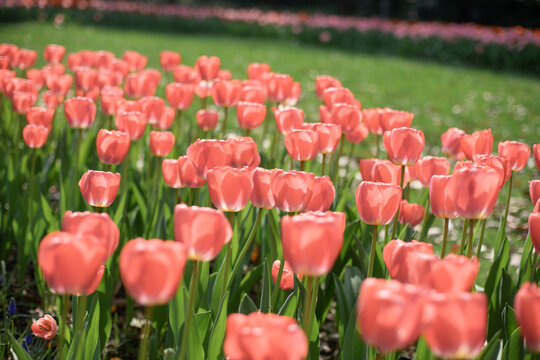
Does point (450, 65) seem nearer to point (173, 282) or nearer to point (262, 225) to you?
point (262, 225)

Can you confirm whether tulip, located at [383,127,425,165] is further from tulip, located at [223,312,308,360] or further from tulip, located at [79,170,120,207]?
tulip, located at [223,312,308,360]

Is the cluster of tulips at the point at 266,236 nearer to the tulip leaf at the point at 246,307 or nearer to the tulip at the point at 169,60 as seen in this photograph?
the tulip leaf at the point at 246,307

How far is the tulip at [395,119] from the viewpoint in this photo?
2.48 meters

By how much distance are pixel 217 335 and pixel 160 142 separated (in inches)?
42.5

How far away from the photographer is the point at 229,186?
1474mm

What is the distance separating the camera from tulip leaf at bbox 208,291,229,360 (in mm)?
1577

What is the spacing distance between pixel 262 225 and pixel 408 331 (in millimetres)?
1764

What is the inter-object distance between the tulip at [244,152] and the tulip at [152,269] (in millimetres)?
979

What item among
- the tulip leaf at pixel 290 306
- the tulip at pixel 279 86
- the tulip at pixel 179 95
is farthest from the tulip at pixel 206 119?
the tulip leaf at pixel 290 306

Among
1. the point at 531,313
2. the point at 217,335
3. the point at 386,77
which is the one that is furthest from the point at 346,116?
the point at 386,77

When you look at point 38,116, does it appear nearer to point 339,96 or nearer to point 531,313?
point 339,96

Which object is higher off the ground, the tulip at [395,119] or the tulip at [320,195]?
the tulip at [395,119]

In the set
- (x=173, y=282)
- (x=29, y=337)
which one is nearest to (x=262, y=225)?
(x=29, y=337)

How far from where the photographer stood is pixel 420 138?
6.55ft
